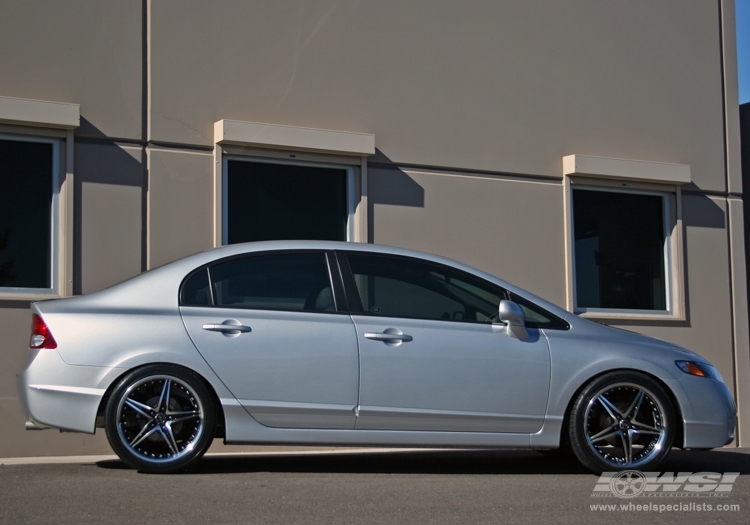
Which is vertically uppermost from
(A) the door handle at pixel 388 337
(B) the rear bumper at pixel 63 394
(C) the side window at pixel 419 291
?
(C) the side window at pixel 419 291

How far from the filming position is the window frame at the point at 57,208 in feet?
26.1

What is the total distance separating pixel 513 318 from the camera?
6.52m

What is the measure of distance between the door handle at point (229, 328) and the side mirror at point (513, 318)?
166cm

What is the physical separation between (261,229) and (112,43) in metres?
2.06

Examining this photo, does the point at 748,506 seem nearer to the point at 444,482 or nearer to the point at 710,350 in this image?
the point at 444,482

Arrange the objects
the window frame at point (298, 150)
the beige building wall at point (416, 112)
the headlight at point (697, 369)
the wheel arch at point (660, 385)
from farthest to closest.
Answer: the window frame at point (298, 150), the beige building wall at point (416, 112), the headlight at point (697, 369), the wheel arch at point (660, 385)

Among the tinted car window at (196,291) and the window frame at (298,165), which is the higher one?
the window frame at (298,165)

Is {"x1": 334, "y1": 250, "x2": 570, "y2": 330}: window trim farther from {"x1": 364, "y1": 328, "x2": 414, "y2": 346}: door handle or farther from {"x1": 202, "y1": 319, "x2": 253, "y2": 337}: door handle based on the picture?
{"x1": 202, "y1": 319, "x2": 253, "y2": 337}: door handle

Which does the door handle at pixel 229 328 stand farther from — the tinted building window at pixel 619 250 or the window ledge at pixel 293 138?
the tinted building window at pixel 619 250

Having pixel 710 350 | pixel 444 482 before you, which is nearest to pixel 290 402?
pixel 444 482

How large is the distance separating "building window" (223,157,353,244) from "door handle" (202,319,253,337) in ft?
8.48

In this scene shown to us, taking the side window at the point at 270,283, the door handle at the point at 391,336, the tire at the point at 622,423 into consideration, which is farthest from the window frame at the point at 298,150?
the tire at the point at 622,423

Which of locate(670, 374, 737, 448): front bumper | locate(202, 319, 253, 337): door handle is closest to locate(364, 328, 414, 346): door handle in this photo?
locate(202, 319, 253, 337): door handle

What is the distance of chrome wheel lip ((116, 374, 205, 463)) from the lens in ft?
Answer: 19.5
